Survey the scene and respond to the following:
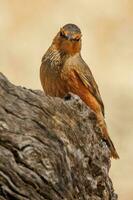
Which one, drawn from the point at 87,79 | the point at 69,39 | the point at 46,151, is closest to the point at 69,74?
the point at 87,79

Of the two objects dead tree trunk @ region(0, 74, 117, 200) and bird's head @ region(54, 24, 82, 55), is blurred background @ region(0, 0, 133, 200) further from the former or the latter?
dead tree trunk @ region(0, 74, 117, 200)

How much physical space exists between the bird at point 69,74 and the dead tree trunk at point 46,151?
1.59 m

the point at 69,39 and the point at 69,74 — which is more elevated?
the point at 69,39

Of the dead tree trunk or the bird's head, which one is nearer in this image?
the dead tree trunk

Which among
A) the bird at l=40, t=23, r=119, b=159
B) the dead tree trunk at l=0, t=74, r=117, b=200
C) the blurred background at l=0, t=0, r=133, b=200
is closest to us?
the dead tree trunk at l=0, t=74, r=117, b=200

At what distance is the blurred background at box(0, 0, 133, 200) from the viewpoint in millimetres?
20062

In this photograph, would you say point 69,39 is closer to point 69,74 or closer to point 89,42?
point 69,74

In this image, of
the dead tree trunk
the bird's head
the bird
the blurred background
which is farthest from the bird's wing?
the blurred background

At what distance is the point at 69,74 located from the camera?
10.6 meters

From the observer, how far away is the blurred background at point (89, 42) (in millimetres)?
20062

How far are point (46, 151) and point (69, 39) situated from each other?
3.41 meters

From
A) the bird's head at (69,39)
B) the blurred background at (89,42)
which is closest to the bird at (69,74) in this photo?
the bird's head at (69,39)

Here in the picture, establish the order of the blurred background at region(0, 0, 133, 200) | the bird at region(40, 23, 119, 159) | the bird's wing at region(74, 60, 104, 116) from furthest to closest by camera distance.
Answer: the blurred background at region(0, 0, 133, 200) → the bird's wing at region(74, 60, 104, 116) → the bird at region(40, 23, 119, 159)

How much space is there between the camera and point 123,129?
19.1m
